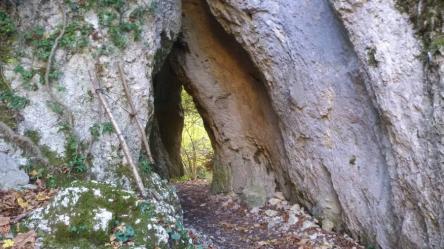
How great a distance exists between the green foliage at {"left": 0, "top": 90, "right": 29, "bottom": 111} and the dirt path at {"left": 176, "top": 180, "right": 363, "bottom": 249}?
3.13m

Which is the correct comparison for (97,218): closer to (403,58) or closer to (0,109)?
(0,109)

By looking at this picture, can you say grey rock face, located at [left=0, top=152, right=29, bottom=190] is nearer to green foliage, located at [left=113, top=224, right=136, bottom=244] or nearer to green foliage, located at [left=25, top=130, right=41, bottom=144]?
green foliage, located at [left=25, top=130, right=41, bottom=144]

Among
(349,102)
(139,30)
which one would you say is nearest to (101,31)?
(139,30)

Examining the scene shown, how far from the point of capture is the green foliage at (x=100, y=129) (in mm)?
5668

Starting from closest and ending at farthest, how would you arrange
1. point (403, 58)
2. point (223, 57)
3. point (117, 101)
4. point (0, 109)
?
point (403, 58) → point (0, 109) → point (117, 101) → point (223, 57)


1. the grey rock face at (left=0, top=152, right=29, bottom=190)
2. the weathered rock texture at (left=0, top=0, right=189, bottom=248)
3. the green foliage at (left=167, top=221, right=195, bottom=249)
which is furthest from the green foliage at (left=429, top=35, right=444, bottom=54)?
the grey rock face at (left=0, top=152, right=29, bottom=190)

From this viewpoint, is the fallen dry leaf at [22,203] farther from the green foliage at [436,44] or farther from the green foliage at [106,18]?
the green foliage at [436,44]

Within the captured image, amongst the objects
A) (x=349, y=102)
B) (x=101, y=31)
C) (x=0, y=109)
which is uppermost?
(x=101, y=31)

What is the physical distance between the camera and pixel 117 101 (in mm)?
6027

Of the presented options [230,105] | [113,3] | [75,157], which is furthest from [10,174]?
[230,105]

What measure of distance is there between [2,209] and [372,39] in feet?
15.0

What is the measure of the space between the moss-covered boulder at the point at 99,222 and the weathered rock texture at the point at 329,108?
262 centimetres

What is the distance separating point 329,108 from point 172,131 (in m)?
9.10

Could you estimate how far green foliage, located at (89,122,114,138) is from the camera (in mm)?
5668
